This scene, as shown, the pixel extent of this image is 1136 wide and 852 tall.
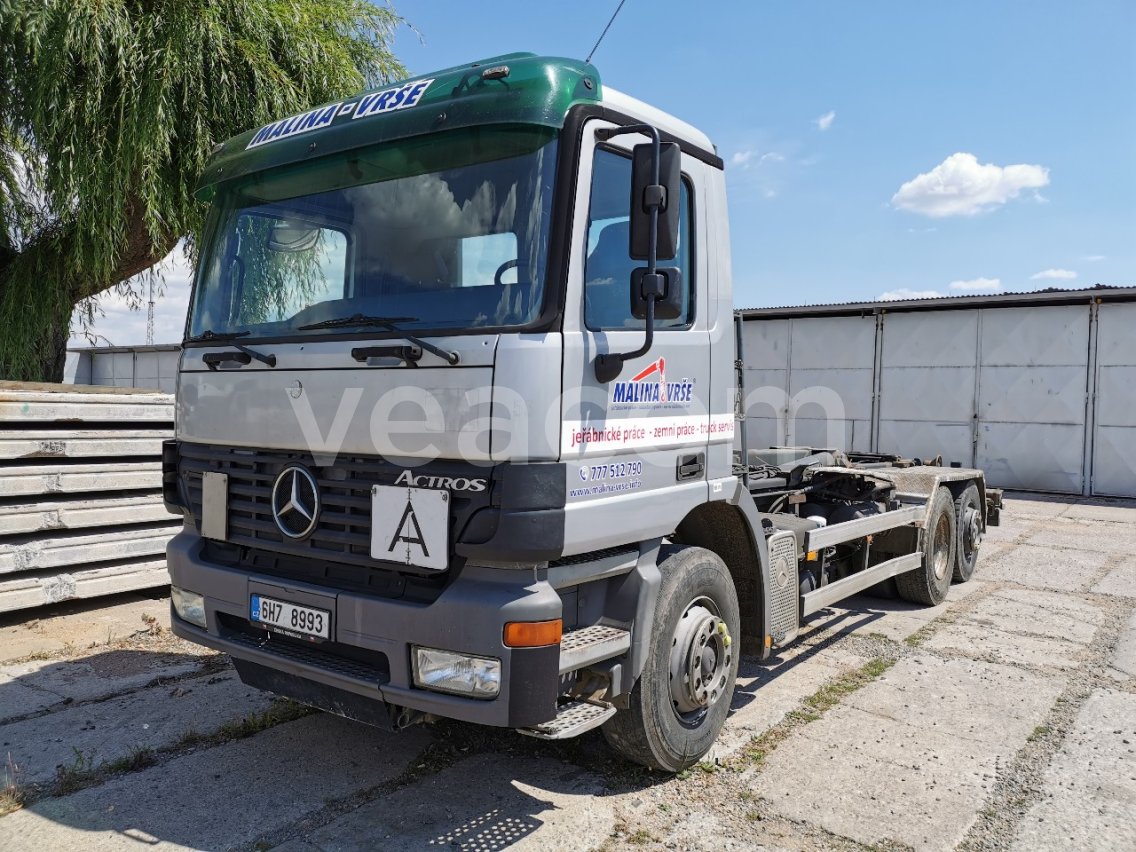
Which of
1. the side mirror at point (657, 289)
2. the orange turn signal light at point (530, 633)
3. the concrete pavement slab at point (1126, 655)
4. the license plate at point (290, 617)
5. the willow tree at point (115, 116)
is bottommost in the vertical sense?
the concrete pavement slab at point (1126, 655)

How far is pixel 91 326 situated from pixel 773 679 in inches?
349

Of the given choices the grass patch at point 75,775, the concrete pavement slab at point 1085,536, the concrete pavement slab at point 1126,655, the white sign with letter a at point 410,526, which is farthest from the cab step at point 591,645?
the concrete pavement slab at point 1085,536

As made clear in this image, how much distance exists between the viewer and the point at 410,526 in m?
3.02

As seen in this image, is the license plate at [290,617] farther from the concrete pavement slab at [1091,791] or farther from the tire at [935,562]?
the tire at [935,562]

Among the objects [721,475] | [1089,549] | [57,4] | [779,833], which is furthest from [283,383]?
[1089,549]

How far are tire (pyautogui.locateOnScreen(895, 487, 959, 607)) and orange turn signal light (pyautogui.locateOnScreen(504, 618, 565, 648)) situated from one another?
16.0 ft

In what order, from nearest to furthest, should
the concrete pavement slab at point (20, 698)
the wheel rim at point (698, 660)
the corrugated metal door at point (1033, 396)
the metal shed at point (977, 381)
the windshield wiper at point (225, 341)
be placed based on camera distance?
the windshield wiper at point (225, 341), the wheel rim at point (698, 660), the concrete pavement slab at point (20, 698), the metal shed at point (977, 381), the corrugated metal door at point (1033, 396)

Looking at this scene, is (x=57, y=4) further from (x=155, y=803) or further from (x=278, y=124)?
(x=155, y=803)

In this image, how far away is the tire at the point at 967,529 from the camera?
7.68m

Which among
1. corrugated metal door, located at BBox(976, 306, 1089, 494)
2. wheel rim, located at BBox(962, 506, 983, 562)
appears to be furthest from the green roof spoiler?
corrugated metal door, located at BBox(976, 306, 1089, 494)

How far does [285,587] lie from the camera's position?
332 centimetres

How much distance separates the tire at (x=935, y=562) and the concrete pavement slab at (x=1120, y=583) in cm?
158

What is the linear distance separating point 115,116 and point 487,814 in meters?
7.61

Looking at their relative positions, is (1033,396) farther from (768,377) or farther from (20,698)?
(20,698)
